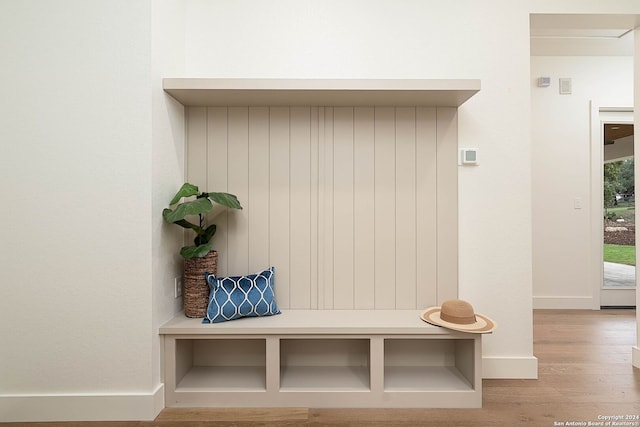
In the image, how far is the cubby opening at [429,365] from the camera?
218 centimetres

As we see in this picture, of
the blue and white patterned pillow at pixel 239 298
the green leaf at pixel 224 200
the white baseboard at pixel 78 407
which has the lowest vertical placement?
the white baseboard at pixel 78 407

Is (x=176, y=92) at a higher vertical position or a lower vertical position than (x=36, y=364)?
higher

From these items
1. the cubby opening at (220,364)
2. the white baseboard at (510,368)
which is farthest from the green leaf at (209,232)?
the white baseboard at (510,368)

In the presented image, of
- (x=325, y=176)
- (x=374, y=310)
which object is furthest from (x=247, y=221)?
(x=374, y=310)

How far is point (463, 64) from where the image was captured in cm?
253

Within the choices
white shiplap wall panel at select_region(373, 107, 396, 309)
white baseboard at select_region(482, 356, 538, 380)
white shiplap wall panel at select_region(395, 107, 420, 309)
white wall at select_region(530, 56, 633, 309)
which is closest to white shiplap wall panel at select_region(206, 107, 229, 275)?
white shiplap wall panel at select_region(373, 107, 396, 309)

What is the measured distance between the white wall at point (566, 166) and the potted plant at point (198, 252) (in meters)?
3.66

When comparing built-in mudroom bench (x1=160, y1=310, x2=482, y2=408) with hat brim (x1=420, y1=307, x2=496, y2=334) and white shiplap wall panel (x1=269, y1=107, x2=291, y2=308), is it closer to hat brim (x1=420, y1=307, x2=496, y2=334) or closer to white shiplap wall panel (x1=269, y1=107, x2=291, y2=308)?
hat brim (x1=420, y1=307, x2=496, y2=334)

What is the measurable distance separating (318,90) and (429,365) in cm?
192

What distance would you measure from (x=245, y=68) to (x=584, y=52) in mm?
3880

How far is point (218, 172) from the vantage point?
249 centimetres

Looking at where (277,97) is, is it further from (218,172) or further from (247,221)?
(247,221)

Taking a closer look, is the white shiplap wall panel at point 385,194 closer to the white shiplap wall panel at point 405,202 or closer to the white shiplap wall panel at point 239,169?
the white shiplap wall panel at point 405,202

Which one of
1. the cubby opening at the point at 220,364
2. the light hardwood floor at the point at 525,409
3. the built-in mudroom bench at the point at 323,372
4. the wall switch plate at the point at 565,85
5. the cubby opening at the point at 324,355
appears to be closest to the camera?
the light hardwood floor at the point at 525,409
